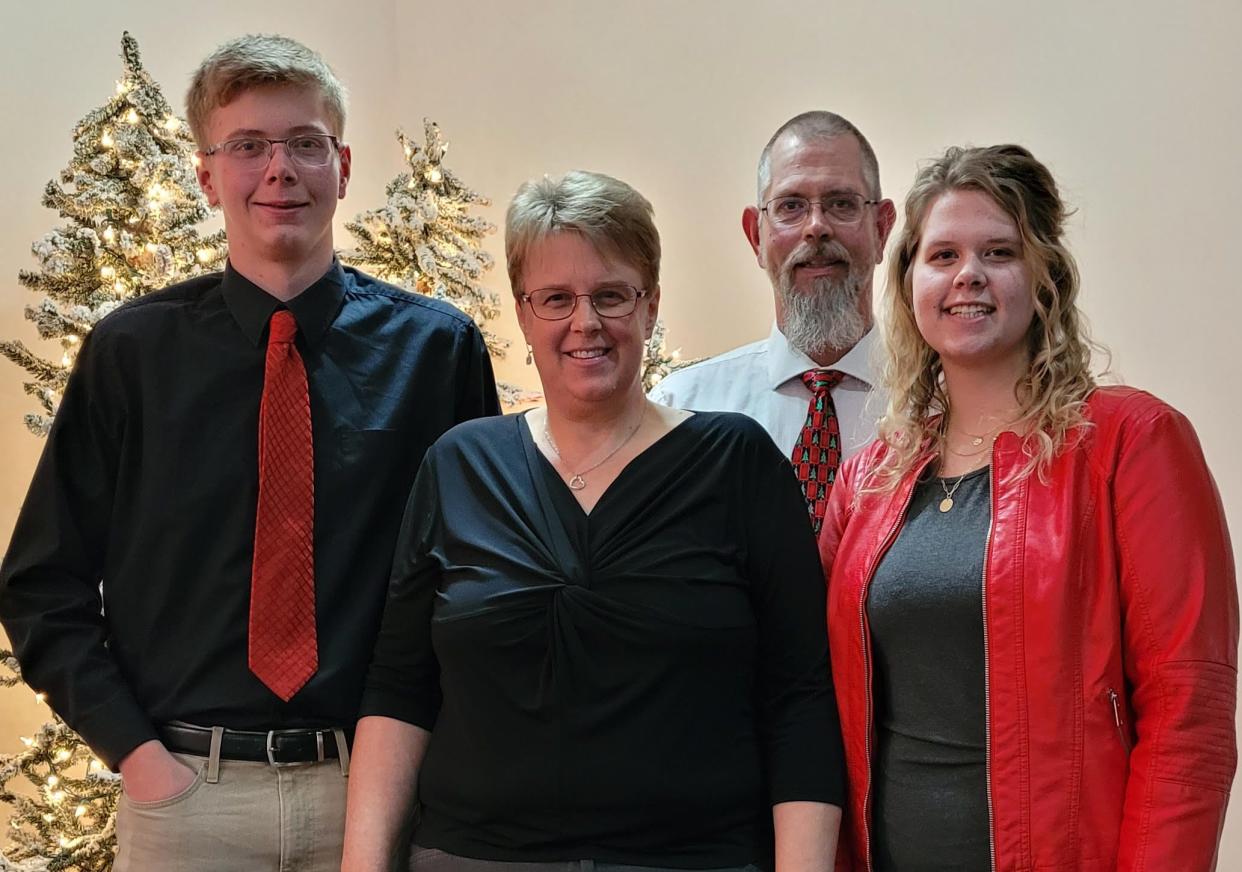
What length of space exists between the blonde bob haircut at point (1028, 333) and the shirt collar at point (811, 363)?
44 cm

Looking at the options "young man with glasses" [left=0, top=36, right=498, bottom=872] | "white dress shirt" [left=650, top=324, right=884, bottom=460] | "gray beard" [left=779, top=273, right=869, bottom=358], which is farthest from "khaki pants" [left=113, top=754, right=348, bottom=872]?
"gray beard" [left=779, top=273, right=869, bottom=358]

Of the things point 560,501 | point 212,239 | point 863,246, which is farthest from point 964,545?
point 212,239

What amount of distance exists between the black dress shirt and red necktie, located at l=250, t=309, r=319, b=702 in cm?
2

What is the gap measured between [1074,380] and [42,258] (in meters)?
2.55

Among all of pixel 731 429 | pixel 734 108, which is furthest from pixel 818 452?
pixel 734 108

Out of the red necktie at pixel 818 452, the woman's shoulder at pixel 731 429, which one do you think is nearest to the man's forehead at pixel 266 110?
the woman's shoulder at pixel 731 429

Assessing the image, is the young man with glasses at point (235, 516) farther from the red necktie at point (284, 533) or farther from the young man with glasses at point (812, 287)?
the young man with glasses at point (812, 287)

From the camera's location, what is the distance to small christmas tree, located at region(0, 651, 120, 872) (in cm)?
323

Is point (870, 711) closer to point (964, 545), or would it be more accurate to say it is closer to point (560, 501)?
point (964, 545)

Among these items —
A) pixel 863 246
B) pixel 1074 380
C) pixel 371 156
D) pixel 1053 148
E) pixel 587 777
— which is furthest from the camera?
pixel 371 156

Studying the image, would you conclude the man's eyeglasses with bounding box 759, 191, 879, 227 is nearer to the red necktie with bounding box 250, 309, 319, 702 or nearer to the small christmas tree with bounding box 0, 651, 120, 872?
the red necktie with bounding box 250, 309, 319, 702

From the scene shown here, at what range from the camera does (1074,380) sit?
188cm

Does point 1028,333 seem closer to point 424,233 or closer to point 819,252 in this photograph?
point 819,252

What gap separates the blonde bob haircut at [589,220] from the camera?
190 cm
